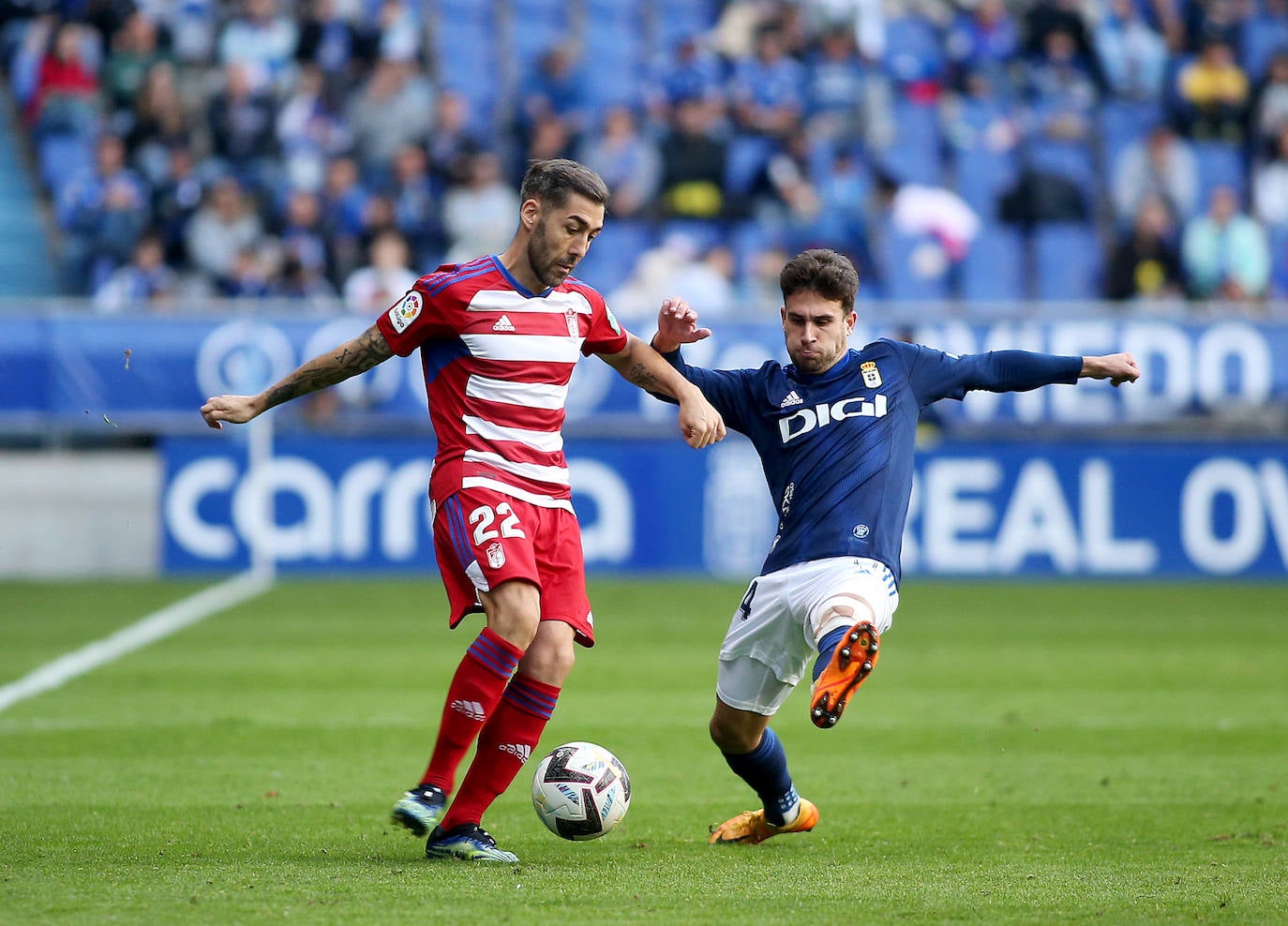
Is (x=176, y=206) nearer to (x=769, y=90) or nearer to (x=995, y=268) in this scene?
(x=769, y=90)

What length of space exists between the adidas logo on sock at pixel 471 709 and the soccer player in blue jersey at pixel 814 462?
84cm

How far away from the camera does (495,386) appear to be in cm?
546

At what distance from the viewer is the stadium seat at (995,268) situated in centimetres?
1794

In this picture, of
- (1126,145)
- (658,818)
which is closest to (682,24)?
(1126,145)

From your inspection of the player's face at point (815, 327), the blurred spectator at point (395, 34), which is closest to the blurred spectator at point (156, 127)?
the blurred spectator at point (395, 34)

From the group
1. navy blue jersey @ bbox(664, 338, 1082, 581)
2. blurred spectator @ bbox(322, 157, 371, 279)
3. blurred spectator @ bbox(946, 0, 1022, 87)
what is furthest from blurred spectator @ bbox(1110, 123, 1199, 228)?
navy blue jersey @ bbox(664, 338, 1082, 581)

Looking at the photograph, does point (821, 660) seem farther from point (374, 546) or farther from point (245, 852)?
point (374, 546)

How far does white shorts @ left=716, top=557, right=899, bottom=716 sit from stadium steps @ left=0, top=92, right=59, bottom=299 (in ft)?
45.6

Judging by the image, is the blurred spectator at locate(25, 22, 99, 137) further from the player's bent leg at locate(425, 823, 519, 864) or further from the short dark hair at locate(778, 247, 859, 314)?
the player's bent leg at locate(425, 823, 519, 864)

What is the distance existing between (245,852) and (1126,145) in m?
16.5

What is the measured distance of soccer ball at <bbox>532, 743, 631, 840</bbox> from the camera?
17.8ft

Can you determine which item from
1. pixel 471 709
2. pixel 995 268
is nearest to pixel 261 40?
pixel 995 268

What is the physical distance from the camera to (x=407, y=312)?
5504mm

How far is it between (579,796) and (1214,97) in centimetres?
1638
